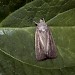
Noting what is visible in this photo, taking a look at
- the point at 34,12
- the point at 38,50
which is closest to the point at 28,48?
the point at 38,50

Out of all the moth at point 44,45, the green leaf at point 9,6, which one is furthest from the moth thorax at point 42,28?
the green leaf at point 9,6

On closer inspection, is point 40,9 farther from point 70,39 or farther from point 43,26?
point 70,39

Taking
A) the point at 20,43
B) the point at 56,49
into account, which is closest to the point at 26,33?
the point at 20,43

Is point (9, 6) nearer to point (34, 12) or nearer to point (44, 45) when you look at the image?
point (34, 12)

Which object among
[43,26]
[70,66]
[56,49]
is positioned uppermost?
[43,26]

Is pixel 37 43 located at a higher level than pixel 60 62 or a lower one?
higher

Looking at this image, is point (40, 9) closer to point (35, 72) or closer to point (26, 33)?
point (26, 33)

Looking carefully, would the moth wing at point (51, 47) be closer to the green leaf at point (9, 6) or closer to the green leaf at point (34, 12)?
the green leaf at point (34, 12)
